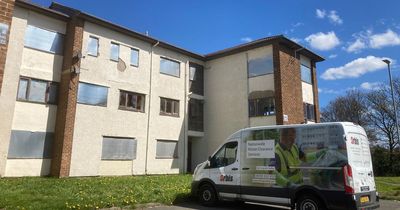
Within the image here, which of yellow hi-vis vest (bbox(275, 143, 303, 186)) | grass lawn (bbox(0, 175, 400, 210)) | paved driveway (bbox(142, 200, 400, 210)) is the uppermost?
yellow hi-vis vest (bbox(275, 143, 303, 186))

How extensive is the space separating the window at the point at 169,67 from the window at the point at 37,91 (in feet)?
26.0

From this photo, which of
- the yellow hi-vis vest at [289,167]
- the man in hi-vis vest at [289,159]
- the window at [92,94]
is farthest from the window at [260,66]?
the yellow hi-vis vest at [289,167]

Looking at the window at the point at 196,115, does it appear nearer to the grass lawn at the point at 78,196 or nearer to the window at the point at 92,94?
the window at the point at 92,94

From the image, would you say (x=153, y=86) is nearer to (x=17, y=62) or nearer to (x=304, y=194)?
(x=17, y=62)

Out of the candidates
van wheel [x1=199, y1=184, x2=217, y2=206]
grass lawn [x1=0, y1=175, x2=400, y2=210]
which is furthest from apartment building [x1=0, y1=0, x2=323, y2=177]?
van wheel [x1=199, y1=184, x2=217, y2=206]

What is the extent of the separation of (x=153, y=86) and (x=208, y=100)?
5.34m

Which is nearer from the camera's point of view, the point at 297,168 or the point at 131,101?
the point at 297,168

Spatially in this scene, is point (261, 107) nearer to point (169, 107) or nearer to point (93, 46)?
point (169, 107)

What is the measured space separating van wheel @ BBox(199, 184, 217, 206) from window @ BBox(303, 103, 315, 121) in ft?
52.6

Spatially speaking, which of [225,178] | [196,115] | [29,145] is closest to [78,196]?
[225,178]

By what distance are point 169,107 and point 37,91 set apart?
30.3 ft

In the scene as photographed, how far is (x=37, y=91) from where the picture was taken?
19141 millimetres

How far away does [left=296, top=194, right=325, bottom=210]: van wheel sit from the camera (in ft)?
30.5

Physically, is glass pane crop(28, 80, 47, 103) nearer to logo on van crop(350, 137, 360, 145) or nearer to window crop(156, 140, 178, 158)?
window crop(156, 140, 178, 158)
